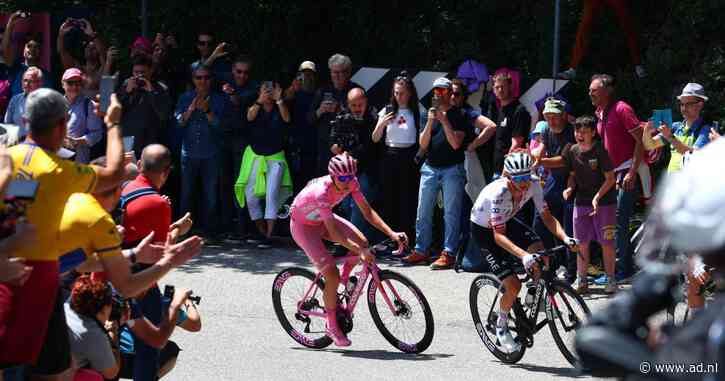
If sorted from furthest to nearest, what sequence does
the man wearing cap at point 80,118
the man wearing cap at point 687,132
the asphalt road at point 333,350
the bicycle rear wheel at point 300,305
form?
the man wearing cap at point 80,118 < the man wearing cap at point 687,132 < the bicycle rear wheel at point 300,305 < the asphalt road at point 333,350

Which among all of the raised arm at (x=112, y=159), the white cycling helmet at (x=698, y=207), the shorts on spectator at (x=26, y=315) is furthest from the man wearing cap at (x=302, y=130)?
the white cycling helmet at (x=698, y=207)

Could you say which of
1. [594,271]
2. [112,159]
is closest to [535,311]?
[594,271]

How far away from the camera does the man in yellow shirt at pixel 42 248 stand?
17.8 feet

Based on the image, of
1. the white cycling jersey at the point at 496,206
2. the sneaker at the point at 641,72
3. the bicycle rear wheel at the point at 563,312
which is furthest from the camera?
the sneaker at the point at 641,72

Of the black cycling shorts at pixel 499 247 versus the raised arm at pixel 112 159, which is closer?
the raised arm at pixel 112 159

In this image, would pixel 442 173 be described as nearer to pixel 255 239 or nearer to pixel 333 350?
pixel 255 239

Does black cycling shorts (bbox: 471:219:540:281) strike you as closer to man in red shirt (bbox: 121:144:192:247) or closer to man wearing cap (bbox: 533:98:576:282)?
man wearing cap (bbox: 533:98:576:282)

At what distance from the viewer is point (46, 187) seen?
5.51m

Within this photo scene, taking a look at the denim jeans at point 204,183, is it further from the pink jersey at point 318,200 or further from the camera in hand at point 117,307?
the camera in hand at point 117,307

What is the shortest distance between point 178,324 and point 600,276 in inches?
226

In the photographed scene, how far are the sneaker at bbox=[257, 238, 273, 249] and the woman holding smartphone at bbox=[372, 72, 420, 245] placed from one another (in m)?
1.37

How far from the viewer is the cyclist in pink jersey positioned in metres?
9.46

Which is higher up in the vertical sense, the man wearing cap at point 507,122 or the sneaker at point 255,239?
the man wearing cap at point 507,122

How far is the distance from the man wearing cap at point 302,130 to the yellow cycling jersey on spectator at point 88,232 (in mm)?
7612
